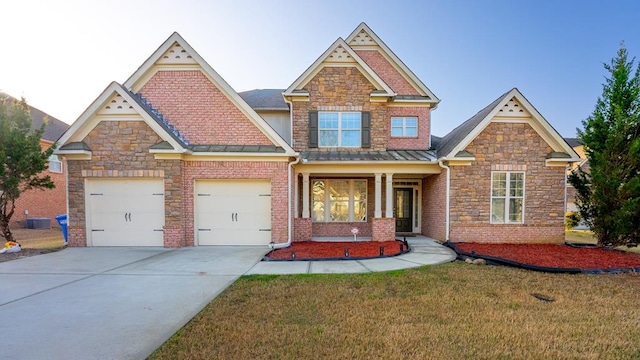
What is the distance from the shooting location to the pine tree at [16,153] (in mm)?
8852

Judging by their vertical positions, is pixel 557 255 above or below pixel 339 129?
below

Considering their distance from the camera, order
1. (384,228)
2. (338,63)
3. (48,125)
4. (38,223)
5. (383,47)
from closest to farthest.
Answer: (384,228), (338,63), (383,47), (38,223), (48,125)

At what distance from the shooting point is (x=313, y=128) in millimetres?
11562

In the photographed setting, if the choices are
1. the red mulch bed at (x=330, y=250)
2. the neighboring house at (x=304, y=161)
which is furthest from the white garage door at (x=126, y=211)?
the red mulch bed at (x=330, y=250)

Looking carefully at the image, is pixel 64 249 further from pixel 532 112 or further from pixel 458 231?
pixel 532 112

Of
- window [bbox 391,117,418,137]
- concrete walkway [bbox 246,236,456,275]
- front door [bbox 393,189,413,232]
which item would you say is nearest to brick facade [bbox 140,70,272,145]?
concrete walkway [bbox 246,236,456,275]

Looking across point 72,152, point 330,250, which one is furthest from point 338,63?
point 72,152

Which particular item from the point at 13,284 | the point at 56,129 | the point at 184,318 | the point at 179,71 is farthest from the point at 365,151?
the point at 56,129

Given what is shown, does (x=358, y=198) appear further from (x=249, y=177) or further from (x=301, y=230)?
(x=249, y=177)

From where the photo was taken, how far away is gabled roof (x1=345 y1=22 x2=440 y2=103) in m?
12.6

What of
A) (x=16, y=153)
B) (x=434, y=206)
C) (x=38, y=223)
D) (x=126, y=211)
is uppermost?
(x=16, y=153)

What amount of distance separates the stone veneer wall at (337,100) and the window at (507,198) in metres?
4.81

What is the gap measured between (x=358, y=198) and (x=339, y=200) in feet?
2.85

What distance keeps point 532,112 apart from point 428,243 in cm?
626
